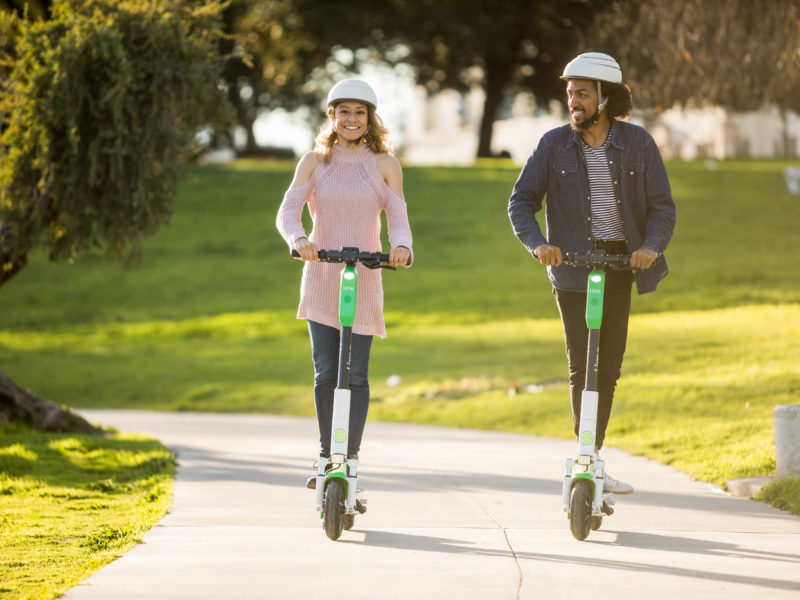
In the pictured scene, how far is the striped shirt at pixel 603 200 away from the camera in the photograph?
21.0 feet

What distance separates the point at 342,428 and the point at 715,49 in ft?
43.6

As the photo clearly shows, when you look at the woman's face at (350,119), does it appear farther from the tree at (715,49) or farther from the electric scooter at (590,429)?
the tree at (715,49)

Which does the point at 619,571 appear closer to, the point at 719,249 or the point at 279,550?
the point at 279,550

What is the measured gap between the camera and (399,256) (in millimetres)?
6074

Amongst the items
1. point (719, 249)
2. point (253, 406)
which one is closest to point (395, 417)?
point (253, 406)

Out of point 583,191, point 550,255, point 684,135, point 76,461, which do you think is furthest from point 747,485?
point 684,135

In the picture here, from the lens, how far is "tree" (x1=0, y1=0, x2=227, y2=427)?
11469 millimetres

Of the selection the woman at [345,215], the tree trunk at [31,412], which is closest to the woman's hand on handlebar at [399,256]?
the woman at [345,215]

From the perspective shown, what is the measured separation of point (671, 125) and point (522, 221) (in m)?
65.8

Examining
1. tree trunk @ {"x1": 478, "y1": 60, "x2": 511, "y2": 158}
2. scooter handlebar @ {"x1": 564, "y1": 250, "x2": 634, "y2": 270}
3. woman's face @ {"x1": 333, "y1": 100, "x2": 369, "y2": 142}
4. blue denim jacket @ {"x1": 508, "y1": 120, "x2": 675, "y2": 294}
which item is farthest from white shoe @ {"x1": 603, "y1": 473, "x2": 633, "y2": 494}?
tree trunk @ {"x1": 478, "y1": 60, "x2": 511, "y2": 158}

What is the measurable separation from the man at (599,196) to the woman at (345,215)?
0.69m

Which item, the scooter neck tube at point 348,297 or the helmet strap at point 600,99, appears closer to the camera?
the scooter neck tube at point 348,297

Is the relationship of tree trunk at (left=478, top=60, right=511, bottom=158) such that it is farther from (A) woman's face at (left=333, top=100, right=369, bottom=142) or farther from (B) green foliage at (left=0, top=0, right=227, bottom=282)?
(A) woman's face at (left=333, top=100, right=369, bottom=142)

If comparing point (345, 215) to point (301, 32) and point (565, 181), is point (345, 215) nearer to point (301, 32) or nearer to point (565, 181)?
point (565, 181)
